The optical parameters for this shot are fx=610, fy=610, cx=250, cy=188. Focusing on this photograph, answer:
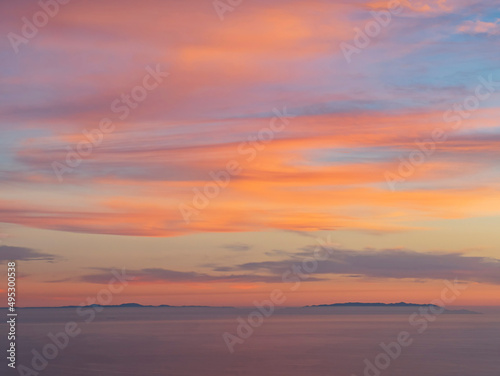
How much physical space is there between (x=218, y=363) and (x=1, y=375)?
23633 millimetres

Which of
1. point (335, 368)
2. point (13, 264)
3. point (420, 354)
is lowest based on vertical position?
point (13, 264)

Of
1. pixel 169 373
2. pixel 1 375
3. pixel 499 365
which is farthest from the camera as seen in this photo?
pixel 499 365

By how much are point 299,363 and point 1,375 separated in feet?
105

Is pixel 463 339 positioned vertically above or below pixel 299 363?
above

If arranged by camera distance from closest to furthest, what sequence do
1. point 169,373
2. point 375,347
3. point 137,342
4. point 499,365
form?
point 169,373
point 499,365
point 375,347
point 137,342

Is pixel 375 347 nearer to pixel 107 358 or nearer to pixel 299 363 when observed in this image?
pixel 299 363

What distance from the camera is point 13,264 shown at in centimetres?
3083

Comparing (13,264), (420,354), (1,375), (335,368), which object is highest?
(420,354)

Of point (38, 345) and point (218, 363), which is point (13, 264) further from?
point (38, 345)

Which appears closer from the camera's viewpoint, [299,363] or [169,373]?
[169,373]

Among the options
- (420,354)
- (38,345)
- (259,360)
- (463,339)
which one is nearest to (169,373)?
(259,360)

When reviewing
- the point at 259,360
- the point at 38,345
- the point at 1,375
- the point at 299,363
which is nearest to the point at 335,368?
the point at 299,363

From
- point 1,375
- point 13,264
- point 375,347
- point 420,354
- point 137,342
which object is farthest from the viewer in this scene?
point 137,342

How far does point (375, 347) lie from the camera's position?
9256cm
